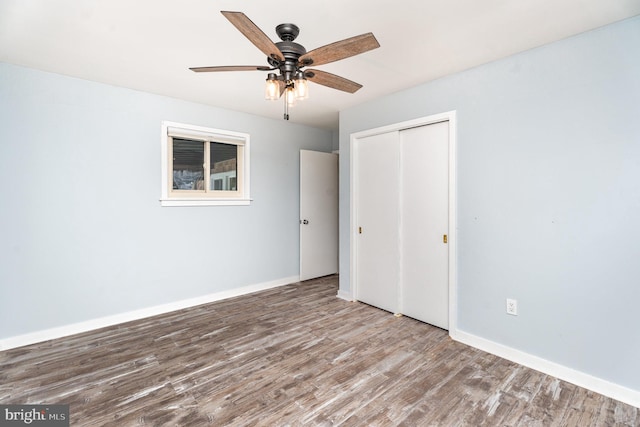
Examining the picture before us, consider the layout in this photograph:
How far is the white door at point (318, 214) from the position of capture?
4.64 meters

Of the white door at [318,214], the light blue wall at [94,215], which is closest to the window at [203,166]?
the light blue wall at [94,215]

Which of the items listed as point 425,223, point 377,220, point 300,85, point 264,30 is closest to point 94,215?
point 264,30

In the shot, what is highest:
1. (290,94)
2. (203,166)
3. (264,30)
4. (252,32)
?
(264,30)

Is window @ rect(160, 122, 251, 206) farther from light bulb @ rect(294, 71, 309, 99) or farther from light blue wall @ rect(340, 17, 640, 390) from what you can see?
light blue wall @ rect(340, 17, 640, 390)

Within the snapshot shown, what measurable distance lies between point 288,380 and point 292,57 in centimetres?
215

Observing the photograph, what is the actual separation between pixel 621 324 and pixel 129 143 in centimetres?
442

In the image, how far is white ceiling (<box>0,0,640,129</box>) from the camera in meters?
1.81

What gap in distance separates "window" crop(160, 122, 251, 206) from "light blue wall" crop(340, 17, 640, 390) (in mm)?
2599

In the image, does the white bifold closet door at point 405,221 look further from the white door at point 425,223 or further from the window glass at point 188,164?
the window glass at point 188,164

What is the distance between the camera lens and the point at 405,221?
10.7 ft

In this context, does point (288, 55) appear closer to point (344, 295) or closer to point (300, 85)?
point (300, 85)

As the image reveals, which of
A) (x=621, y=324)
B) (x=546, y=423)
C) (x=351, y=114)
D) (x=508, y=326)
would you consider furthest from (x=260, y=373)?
(x=351, y=114)

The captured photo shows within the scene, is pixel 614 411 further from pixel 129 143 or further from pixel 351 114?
pixel 129 143

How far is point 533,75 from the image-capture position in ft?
7.57
